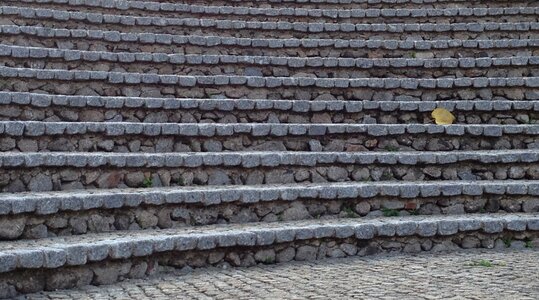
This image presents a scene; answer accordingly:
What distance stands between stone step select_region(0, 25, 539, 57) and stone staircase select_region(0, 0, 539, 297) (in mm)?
24

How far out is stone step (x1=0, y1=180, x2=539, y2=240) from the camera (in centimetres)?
636

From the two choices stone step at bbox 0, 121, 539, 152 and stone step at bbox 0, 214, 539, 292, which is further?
stone step at bbox 0, 121, 539, 152

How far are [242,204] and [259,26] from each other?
4.84 metres

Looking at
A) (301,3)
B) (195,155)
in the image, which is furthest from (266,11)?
(195,155)

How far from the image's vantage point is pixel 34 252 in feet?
18.0

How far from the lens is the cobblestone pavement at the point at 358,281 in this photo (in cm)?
577

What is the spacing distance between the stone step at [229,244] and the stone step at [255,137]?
4.81 feet

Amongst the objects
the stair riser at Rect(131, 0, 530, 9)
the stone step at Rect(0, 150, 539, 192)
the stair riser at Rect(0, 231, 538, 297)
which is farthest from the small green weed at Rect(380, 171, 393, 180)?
the stair riser at Rect(131, 0, 530, 9)

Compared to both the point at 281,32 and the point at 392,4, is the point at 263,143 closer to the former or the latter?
the point at 281,32

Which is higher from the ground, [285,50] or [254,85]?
[285,50]

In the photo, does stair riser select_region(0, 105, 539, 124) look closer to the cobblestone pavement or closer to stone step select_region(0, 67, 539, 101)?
stone step select_region(0, 67, 539, 101)

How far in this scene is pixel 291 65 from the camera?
10.7 m

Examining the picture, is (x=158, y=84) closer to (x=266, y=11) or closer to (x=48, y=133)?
(x=48, y=133)

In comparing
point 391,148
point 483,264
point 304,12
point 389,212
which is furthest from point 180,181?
point 304,12
